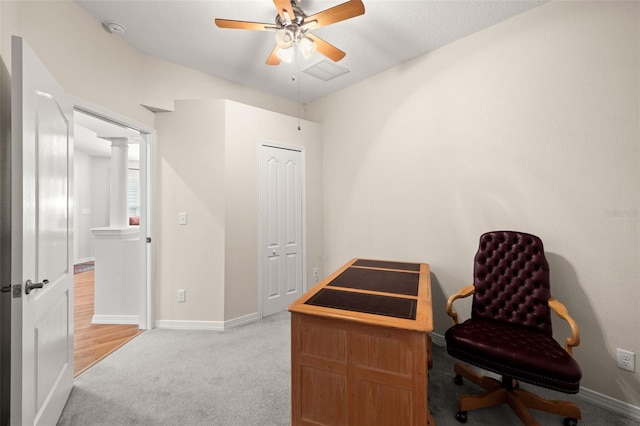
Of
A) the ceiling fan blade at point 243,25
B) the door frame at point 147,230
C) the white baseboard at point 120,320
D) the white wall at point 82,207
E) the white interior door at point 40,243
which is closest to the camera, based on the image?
the white interior door at point 40,243

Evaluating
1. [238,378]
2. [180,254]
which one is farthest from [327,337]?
[180,254]

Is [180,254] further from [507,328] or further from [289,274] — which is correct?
[507,328]

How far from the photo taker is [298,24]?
1957 mm

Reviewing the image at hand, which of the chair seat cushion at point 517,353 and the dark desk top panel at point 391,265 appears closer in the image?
the chair seat cushion at point 517,353

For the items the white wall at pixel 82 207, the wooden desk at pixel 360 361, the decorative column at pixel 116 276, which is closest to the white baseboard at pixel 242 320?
the decorative column at pixel 116 276

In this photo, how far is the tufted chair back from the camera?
6.28 feet

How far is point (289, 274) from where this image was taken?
3.66 m

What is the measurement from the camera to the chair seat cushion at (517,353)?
1439mm

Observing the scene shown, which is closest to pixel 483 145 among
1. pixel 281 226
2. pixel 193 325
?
pixel 281 226

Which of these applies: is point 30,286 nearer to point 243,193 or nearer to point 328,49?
point 243,193

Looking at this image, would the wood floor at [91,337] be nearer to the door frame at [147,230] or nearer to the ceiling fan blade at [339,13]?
the door frame at [147,230]

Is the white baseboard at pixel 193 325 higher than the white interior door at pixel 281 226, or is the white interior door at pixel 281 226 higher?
the white interior door at pixel 281 226

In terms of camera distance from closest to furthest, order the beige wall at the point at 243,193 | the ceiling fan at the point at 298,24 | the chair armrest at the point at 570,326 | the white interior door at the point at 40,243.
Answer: the white interior door at the point at 40,243, the chair armrest at the point at 570,326, the ceiling fan at the point at 298,24, the beige wall at the point at 243,193

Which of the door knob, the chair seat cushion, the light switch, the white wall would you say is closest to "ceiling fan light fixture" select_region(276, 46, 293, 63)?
the light switch
